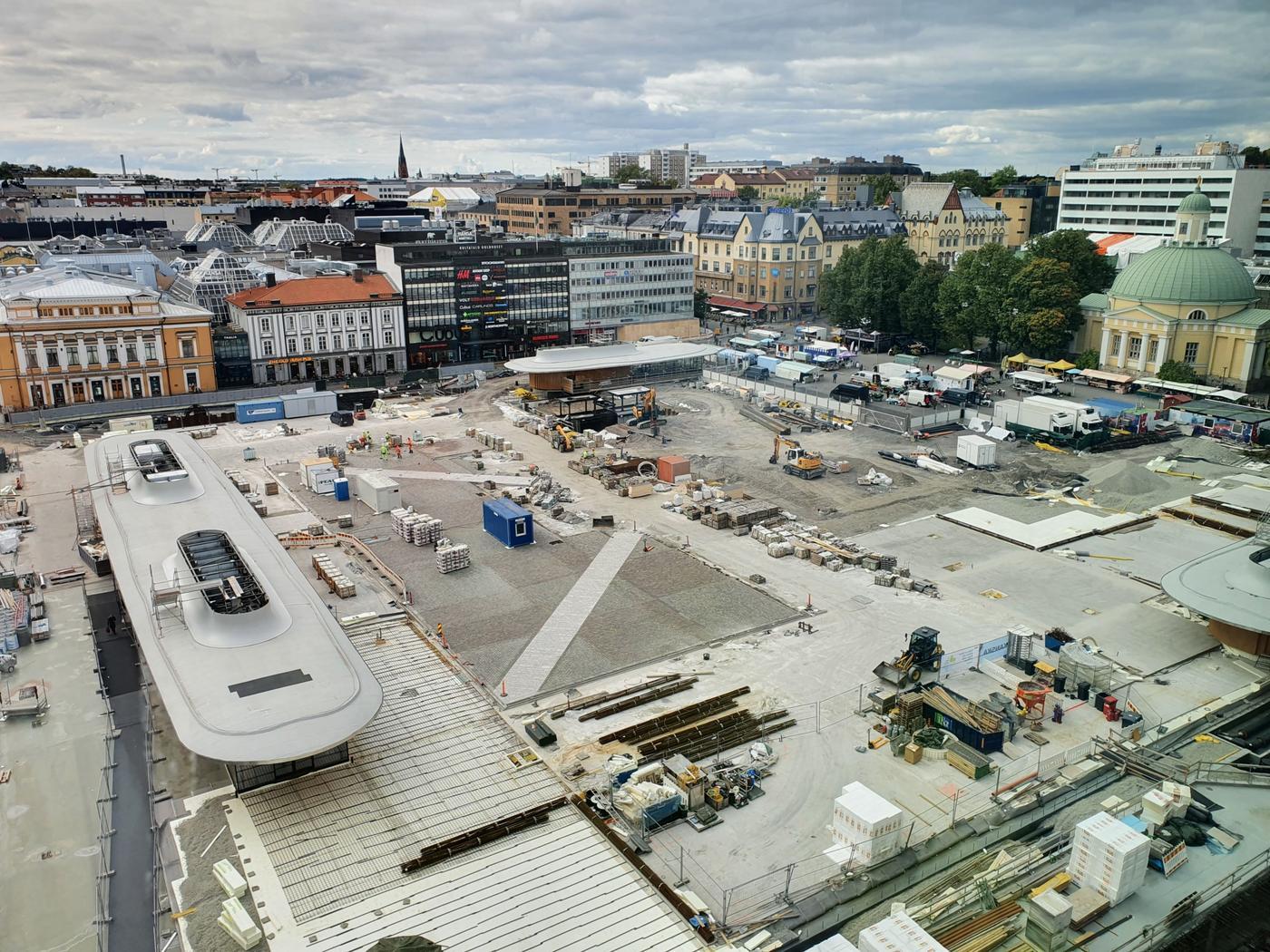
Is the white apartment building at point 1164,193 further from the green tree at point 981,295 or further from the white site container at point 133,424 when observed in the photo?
the white site container at point 133,424

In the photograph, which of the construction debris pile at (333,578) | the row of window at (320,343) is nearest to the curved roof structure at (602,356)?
the row of window at (320,343)

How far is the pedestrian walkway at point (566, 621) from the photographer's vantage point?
3484 centimetres

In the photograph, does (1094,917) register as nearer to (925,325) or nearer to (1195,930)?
(1195,930)

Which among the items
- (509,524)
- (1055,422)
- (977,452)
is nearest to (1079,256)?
(1055,422)

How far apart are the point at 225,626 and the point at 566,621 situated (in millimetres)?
13957

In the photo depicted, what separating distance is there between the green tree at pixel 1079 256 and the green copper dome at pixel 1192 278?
23.3ft

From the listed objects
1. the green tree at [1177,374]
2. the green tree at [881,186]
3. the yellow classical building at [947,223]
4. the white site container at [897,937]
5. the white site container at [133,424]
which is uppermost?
the green tree at [881,186]

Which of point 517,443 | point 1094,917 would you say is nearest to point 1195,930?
point 1094,917

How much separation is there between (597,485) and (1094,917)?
39807 mm

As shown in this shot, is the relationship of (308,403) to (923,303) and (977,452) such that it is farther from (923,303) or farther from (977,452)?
(923,303)

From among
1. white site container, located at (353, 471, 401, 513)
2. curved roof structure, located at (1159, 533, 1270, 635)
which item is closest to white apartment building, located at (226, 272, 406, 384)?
white site container, located at (353, 471, 401, 513)

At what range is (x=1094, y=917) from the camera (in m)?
22.8

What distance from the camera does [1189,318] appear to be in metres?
79.6

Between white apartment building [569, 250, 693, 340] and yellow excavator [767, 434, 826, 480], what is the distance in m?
42.4
